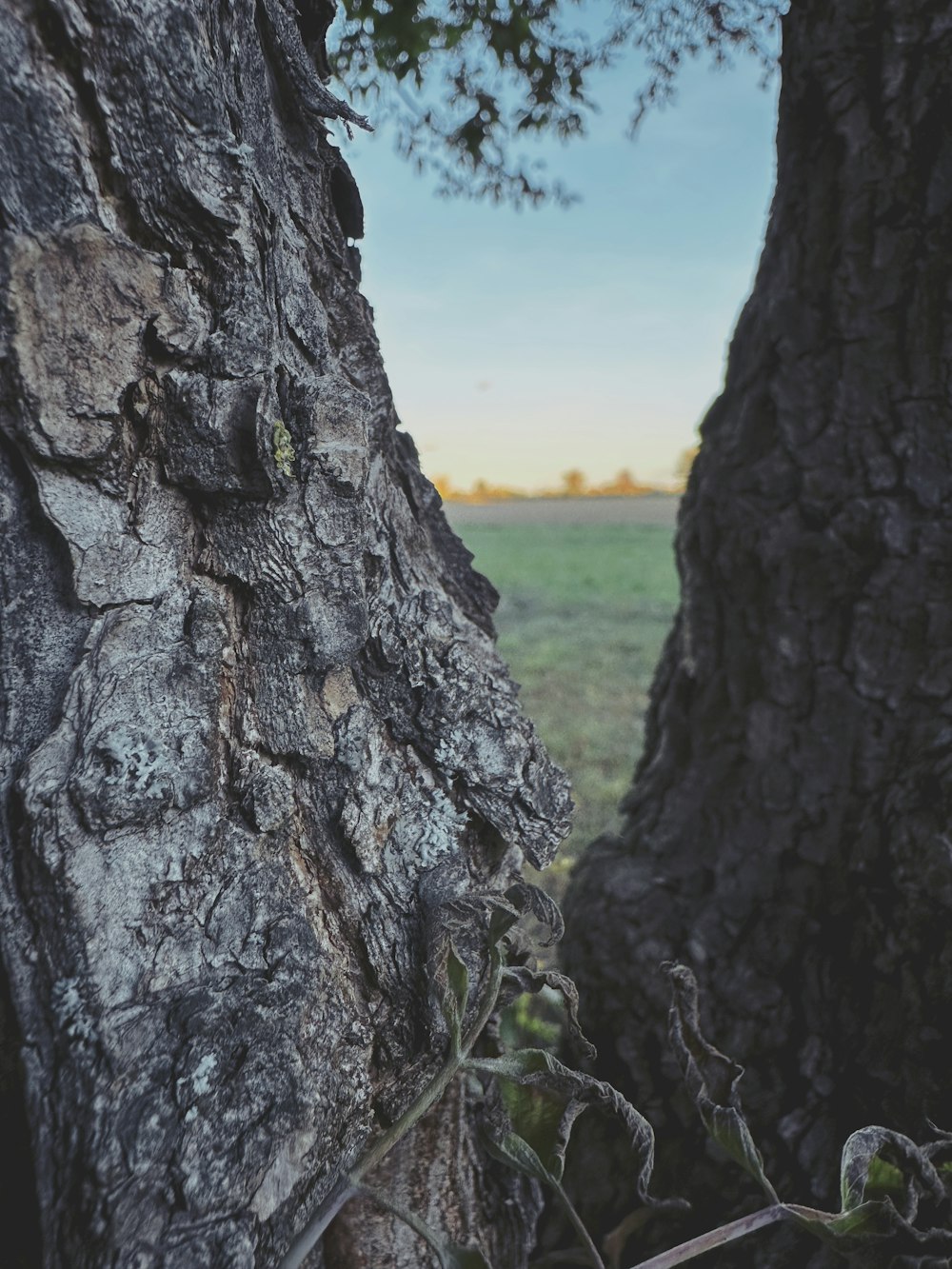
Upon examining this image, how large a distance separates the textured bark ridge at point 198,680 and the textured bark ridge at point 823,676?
2.05ft

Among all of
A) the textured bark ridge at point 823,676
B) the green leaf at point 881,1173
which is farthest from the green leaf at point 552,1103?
the textured bark ridge at point 823,676

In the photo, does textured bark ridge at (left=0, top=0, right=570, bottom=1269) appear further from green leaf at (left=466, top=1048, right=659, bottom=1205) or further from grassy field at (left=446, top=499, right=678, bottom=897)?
grassy field at (left=446, top=499, right=678, bottom=897)

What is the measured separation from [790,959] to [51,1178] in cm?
99

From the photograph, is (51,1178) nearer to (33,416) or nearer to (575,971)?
(33,416)

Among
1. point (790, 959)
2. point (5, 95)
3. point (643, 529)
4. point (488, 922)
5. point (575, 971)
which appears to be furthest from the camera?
point (643, 529)

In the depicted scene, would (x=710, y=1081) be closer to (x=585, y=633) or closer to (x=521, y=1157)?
(x=521, y=1157)

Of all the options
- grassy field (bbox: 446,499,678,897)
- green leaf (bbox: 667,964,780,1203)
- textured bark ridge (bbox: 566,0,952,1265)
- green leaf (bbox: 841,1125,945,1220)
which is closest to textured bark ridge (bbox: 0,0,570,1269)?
green leaf (bbox: 667,964,780,1203)

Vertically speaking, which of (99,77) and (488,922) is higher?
(99,77)

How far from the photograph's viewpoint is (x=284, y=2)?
781 millimetres

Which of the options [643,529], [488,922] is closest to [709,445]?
[488,922]

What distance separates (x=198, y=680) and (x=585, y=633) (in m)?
5.93

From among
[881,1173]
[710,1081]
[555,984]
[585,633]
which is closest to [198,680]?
[555,984]

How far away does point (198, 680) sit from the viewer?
0.69 m

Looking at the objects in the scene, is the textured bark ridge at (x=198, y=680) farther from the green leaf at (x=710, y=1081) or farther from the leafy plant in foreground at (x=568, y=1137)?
the green leaf at (x=710, y=1081)
